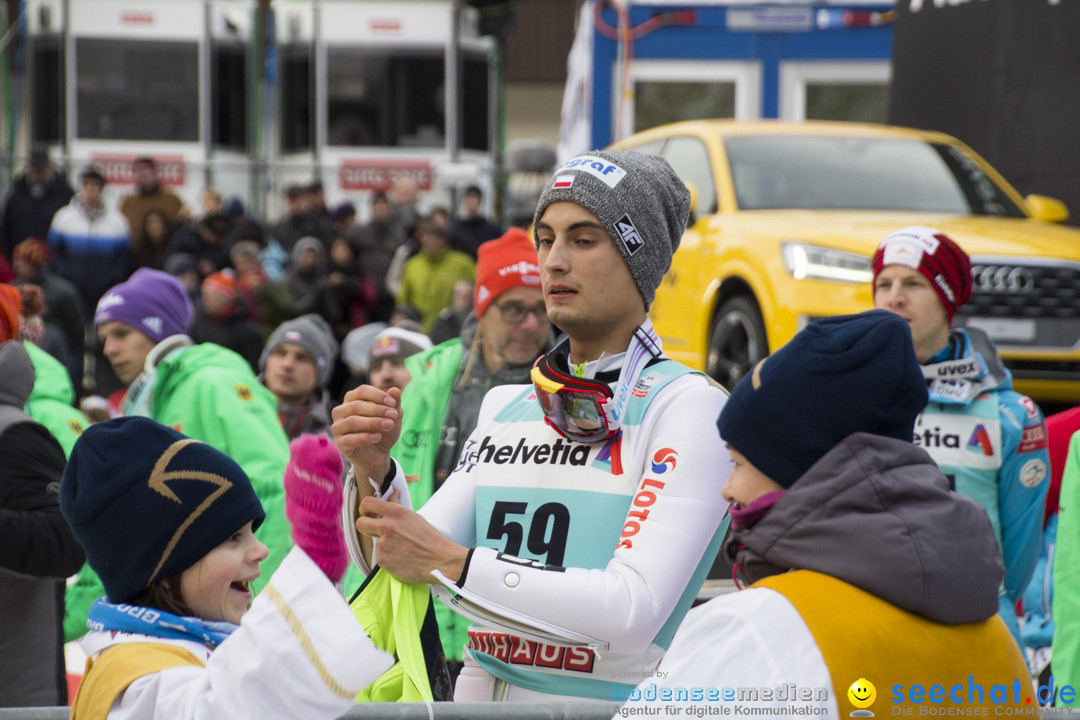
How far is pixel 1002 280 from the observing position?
722 centimetres

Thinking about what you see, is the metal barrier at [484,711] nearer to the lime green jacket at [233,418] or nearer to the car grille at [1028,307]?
the lime green jacket at [233,418]

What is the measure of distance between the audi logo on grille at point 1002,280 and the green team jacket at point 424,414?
3581mm

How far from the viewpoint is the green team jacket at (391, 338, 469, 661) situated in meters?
4.53

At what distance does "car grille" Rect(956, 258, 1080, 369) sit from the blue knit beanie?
18.1ft

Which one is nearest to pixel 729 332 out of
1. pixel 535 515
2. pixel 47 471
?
pixel 47 471

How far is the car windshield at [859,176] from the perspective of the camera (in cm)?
836

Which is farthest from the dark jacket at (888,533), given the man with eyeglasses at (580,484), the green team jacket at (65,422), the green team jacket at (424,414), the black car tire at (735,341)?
the black car tire at (735,341)

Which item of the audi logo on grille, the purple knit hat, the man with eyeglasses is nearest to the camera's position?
the man with eyeglasses

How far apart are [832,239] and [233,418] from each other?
4.00 meters

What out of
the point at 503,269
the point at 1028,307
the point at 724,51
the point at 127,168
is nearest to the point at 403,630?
the point at 503,269

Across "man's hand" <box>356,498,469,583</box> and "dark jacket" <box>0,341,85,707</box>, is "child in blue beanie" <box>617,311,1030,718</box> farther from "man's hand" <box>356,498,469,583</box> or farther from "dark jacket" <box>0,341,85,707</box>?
"dark jacket" <box>0,341,85,707</box>

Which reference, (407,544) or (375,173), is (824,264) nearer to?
(407,544)

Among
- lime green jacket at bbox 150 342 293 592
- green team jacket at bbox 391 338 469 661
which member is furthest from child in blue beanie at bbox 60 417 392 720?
lime green jacket at bbox 150 342 293 592

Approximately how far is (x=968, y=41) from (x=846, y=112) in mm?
2319
